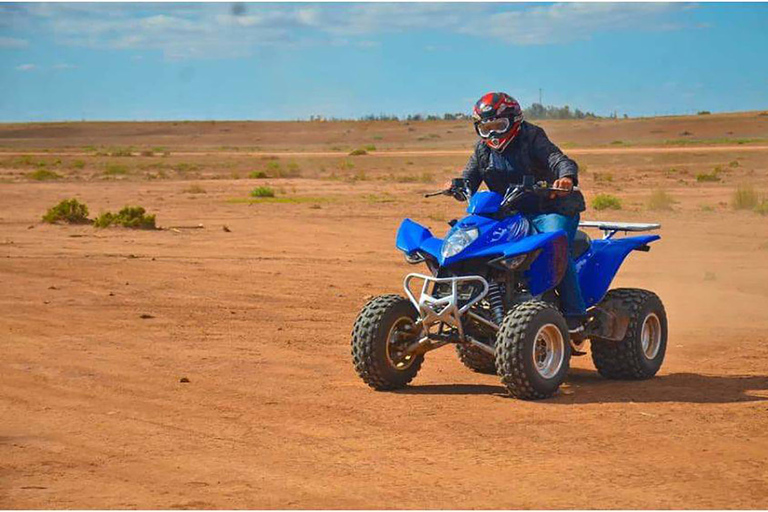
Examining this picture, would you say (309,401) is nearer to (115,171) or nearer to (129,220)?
(129,220)

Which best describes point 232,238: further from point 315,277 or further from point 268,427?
point 268,427

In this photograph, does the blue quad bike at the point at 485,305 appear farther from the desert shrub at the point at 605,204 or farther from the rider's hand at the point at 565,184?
the desert shrub at the point at 605,204

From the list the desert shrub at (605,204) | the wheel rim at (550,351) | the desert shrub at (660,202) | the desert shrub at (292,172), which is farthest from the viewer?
the desert shrub at (292,172)

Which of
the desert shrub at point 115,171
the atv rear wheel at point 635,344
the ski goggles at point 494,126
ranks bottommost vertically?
the atv rear wheel at point 635,344

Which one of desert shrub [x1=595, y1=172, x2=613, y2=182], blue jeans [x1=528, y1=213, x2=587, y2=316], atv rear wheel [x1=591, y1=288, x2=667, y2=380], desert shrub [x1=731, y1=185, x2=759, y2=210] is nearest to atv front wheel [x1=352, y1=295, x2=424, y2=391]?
blue jeans [x1=528, y1=213, x2=587, y2=316]

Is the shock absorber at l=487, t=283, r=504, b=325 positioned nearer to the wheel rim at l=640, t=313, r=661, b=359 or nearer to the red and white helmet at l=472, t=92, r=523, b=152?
the red and white helmet at l=472, t=92, r=523, b=152

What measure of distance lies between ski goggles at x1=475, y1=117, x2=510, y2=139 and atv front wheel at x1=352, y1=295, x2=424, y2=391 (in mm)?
1501

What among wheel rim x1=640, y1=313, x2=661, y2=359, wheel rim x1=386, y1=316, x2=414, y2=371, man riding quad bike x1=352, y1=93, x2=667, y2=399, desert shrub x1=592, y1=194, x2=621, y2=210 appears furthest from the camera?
desert shrub x1=592, y1=194, x2=621, y2=210

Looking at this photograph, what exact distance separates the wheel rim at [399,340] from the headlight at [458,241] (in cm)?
67

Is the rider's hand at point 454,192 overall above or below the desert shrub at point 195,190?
above

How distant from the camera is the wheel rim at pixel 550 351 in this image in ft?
30.3

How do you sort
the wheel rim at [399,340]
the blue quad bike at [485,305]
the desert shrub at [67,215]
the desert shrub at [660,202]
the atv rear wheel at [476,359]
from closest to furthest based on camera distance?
1. the blue quad bike at [485,305]
2. the wheel rim at [399,340]
3. the atv rear wheel at [476,359]
4. the desert shrub at [67,215]
5. the desert shrub at [660,202]

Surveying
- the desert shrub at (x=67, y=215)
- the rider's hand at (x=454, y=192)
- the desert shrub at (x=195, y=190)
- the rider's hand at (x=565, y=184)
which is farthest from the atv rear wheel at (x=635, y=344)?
→ the desert shrub at (x=195, y=190)

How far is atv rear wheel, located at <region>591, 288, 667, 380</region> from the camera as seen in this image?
33.8ft
